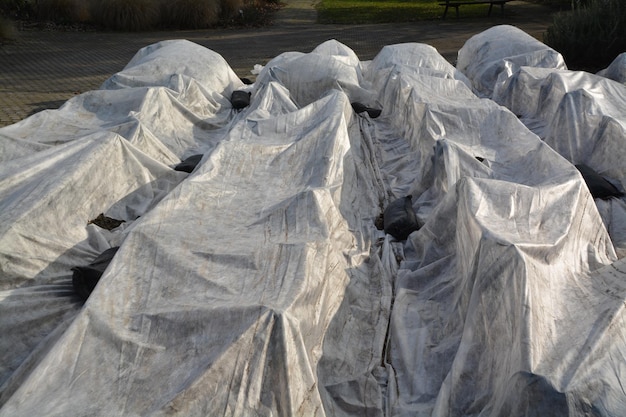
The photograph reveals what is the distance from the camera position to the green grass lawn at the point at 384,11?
21.0m

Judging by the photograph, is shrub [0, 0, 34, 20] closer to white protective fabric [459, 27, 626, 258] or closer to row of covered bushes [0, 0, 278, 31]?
row of covered bushes [0, 0, 278, 31]

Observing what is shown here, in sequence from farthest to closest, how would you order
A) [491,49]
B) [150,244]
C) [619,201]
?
[491,49] → [619,201] → [150,244]

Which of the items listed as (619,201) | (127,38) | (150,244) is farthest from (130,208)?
(127,38)

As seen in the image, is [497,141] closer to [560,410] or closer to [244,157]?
[244,157]

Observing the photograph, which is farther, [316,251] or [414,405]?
[316,251]

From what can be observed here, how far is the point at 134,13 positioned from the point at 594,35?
1221cm

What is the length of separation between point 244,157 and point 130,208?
1.26 metres

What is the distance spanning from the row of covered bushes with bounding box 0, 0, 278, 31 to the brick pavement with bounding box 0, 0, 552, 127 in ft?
1.95

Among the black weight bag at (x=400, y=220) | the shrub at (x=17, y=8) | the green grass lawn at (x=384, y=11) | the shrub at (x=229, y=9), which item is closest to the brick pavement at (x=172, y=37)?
the green grass lawn at (x=384, y=11)

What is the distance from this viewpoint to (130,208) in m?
6.68

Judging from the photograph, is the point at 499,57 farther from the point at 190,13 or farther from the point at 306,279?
the point at 190,13

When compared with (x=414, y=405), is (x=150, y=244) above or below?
above

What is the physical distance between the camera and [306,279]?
4.49 m

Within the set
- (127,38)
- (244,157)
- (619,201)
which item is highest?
(244,157)
